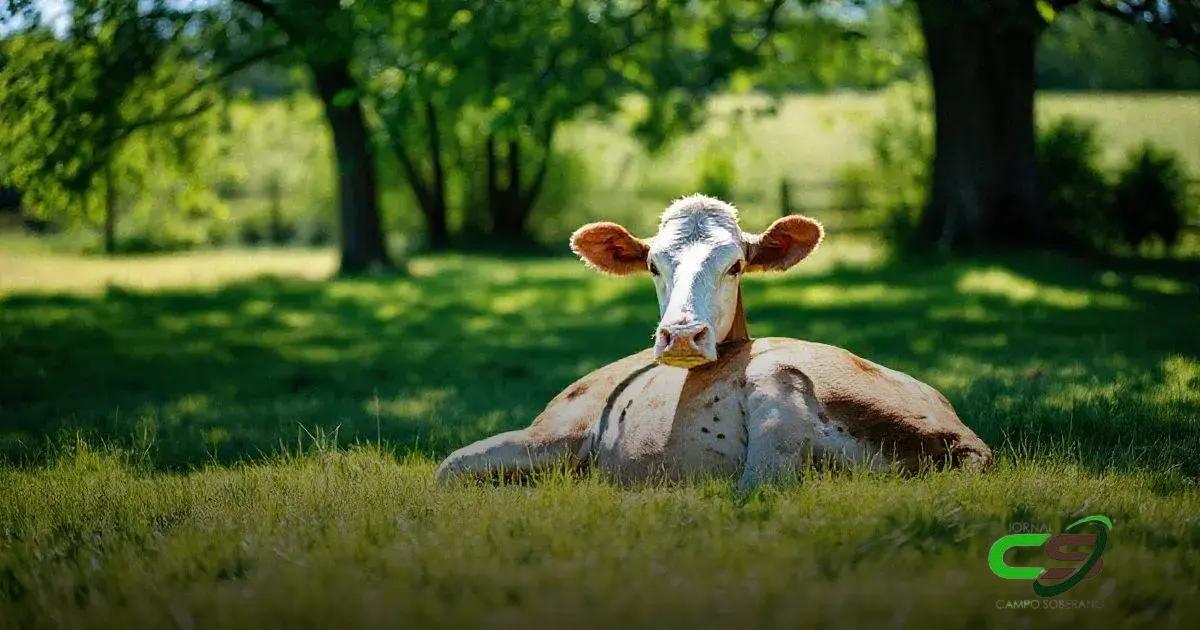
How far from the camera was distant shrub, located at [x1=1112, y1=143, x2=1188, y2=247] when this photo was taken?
21766mm

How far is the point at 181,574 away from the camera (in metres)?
4.24

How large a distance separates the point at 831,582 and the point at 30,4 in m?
12.2

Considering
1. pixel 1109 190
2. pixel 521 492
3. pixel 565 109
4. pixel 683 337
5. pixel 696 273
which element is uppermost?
pixel 565 109

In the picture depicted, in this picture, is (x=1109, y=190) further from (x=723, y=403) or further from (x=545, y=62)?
(x=723, y=403)

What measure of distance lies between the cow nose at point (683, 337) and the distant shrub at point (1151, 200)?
19.2m

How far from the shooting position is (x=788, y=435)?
5352 millimetres

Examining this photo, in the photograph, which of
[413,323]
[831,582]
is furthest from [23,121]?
[831,582]

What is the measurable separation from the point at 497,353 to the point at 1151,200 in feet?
50.3

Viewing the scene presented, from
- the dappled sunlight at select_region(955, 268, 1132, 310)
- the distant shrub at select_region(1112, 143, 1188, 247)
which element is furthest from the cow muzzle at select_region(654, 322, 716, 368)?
the distant shrub at select_region(1112, 143, 1188, 247)

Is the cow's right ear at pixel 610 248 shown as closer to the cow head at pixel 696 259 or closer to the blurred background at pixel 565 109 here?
the cow head at pixel 696 259

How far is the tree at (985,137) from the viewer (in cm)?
1831

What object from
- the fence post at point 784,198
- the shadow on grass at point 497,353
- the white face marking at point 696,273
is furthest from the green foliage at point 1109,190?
the white face marking at point 696,273

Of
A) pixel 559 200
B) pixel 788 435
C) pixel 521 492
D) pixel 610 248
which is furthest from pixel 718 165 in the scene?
pixel 521 492

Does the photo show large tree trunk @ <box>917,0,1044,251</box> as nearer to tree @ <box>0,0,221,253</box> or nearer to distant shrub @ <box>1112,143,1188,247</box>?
distant shrub @ <box>1112,143,1188,247</box>
